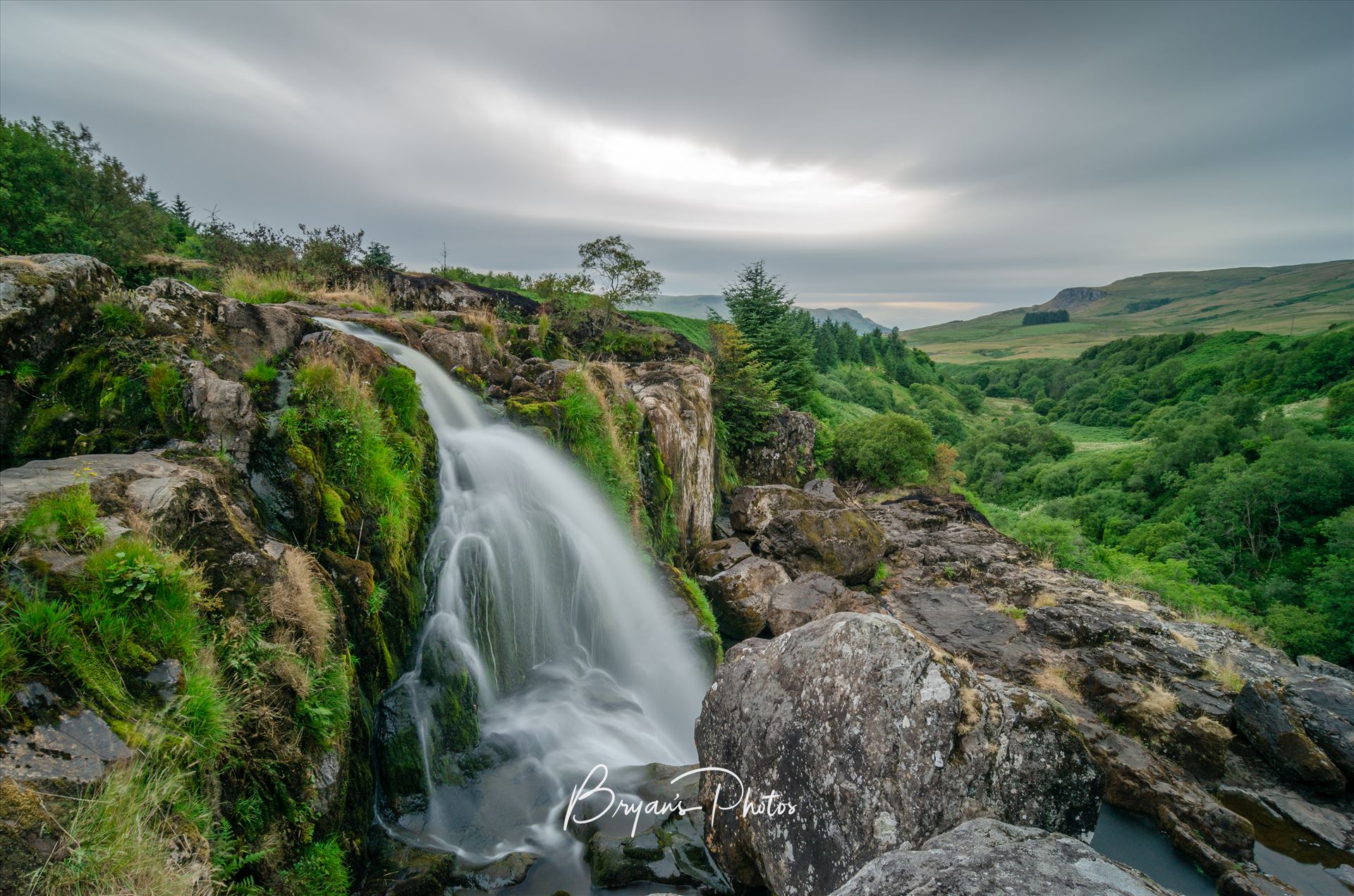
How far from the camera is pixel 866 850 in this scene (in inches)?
190

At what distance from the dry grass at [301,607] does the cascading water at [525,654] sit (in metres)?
2.10

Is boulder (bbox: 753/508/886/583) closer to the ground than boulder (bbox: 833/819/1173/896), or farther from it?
closer to the ground

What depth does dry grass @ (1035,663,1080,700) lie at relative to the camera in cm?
1234

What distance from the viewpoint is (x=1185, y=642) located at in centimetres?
1503

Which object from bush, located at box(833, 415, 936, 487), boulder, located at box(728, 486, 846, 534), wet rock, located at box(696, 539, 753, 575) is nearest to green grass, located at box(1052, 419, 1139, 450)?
bush, located at box(833, 415, 936, 487)

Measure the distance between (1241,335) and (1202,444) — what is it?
8740cm

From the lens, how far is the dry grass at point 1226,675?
12828mm

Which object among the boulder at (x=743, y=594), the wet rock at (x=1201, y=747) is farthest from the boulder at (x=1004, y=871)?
the wet rock at (x=1201, y=747)

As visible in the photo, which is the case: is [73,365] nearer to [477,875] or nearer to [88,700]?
[88,700]

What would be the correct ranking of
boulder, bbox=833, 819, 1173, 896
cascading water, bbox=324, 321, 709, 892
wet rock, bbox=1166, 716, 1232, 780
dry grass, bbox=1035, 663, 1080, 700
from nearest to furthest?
boulder, bbox=833, 819, 1173, 896 < cascading water, bbox=324, 321, 709, 892 < wet rock, bbox=1166, 716, 1232, 780 < dry grass, bbox=1035, 663, 1080, 700

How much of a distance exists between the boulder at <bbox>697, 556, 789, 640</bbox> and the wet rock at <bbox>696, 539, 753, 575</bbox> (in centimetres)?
31

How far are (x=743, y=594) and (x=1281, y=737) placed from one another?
37.8 feet

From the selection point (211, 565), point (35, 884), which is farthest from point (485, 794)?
point (35, 884)

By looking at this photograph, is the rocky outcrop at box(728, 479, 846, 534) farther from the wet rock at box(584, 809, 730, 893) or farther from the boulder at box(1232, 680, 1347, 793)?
the wet rock at box(584, 809, 730, 893)
